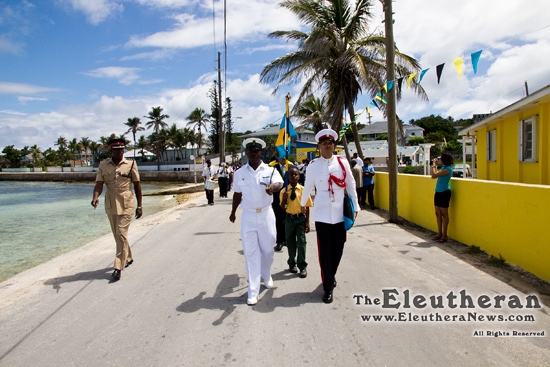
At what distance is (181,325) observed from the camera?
152 inches

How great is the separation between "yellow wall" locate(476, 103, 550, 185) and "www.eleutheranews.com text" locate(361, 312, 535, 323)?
594 cm

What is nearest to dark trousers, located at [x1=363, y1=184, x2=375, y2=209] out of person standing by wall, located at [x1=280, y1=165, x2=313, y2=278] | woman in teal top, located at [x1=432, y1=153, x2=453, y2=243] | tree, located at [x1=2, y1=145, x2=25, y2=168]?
woman in teal top, located at [x1=432, y1=153, x2=453, y2=243]

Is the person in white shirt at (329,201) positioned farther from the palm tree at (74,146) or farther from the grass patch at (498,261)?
the palm tree at (74,146)

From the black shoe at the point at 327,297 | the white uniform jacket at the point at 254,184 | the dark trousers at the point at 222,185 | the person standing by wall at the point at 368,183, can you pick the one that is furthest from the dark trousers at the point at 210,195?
→ the black shoe at the point at 327,297

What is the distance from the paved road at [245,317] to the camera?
325 cm

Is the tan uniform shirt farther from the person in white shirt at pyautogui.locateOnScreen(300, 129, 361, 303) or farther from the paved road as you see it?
the person in white shirt at pyautogui.locateOnScreen(300, 129, 361, 303)

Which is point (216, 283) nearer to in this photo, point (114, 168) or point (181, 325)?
point (181, 325)

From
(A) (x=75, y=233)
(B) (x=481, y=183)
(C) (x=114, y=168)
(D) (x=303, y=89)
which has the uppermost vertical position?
(D) (x=303, y=89)

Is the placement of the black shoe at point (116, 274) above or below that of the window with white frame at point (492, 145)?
below

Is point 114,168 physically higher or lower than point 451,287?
higher

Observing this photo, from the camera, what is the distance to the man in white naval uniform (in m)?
4.55

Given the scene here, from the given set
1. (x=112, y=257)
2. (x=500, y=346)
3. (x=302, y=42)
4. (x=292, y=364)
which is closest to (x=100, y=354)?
(x=292, y=364)

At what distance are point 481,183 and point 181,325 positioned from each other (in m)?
5.25

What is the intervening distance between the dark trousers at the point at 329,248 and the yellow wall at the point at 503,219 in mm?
2601
